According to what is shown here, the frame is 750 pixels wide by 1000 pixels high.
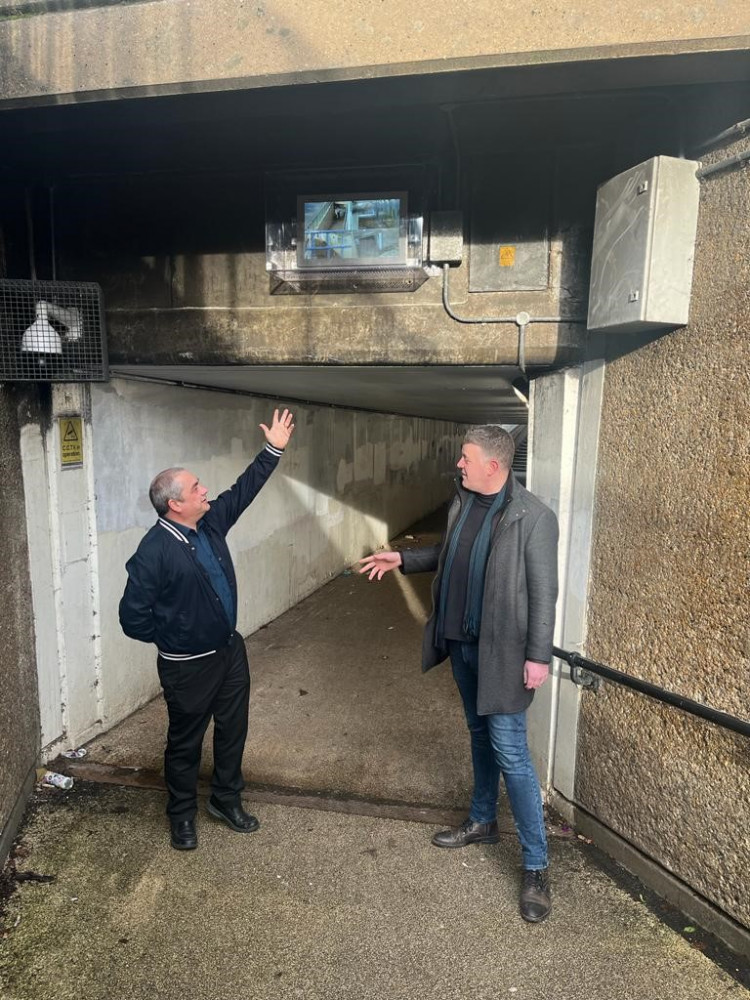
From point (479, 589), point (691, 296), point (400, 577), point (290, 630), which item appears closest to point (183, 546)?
point (479, 589)

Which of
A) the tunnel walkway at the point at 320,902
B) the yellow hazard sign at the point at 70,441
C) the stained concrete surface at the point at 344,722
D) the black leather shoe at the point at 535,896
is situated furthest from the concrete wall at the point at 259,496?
the black leather shoe at the point at 535,896

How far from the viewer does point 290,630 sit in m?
6.66

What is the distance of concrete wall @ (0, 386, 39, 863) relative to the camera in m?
3.03

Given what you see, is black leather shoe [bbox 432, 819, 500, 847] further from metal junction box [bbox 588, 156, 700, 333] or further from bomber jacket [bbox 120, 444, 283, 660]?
metal junction box [bbox 588, 156, 700, 333]

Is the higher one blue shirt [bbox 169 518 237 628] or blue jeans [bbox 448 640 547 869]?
blue shirt [bbox 169 518 237 628]

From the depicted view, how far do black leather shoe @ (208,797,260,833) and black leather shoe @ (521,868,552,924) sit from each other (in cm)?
131

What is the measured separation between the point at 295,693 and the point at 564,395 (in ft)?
10.3

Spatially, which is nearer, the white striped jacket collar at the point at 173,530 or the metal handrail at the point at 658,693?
the metal handrail at the point at 658,693

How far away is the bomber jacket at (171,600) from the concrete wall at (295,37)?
5.87ft

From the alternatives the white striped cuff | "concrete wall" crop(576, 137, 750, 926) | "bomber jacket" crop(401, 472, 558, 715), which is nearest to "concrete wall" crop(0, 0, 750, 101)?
"concrete wall" crop(576, 137, 750, 926)

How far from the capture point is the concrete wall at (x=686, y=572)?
230 centimetres

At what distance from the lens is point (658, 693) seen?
8.48ft

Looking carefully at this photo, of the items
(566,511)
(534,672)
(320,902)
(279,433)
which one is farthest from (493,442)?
(320,902)

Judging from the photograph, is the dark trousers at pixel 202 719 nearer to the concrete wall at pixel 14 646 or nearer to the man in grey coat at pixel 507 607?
the concrete wall at pixel 14 646
